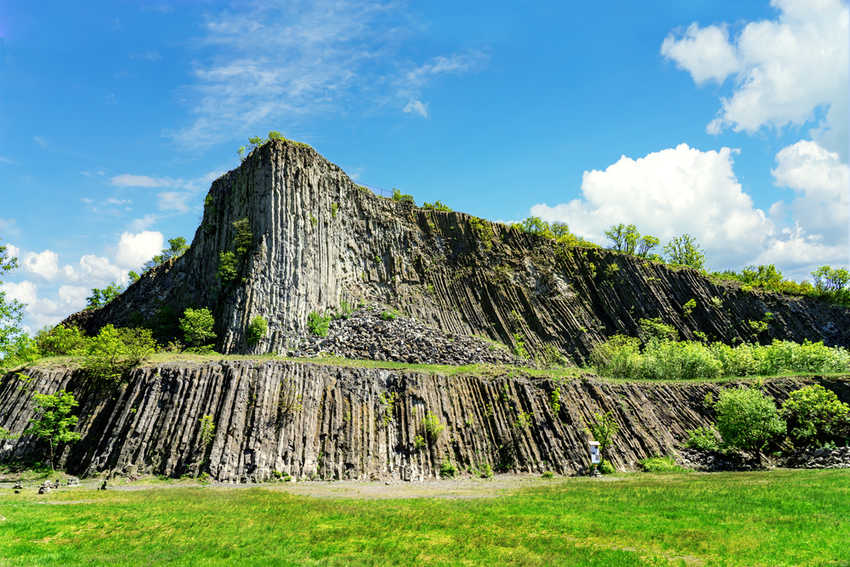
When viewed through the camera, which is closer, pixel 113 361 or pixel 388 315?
pixel 113 361

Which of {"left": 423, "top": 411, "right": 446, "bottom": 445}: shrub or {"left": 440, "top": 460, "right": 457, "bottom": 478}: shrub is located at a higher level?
{"left": 423, "top": 411, "right": 446, "bottom": 445}: shrub

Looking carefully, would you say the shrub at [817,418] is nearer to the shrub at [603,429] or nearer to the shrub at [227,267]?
the shrub at [603,429]

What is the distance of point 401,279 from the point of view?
63.2 metres

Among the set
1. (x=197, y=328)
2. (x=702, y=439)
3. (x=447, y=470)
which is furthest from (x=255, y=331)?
(x=702, y=439)

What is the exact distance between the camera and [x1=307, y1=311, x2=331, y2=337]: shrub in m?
48.0

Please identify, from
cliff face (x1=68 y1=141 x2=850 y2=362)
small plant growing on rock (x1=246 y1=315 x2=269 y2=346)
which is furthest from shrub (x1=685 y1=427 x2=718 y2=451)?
small plant growing on rock (x1=246 y1=315 x2=269 y2=346)

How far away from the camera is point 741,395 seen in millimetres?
34875

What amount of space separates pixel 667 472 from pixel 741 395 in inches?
303

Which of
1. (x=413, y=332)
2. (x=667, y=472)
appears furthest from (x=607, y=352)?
(x=667, y=472)

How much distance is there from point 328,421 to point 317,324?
54.1 ft

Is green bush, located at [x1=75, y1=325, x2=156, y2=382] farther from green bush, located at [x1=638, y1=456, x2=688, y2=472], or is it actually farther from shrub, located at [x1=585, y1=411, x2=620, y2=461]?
green bush, located at [x1=638, y1=456, x2=688, y2=472]

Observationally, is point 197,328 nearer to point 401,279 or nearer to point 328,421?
point 328,421

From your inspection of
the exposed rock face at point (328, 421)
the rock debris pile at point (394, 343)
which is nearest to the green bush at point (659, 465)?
the exposed rock face at point (328, 421)

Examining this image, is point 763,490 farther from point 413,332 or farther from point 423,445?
point 413,332
